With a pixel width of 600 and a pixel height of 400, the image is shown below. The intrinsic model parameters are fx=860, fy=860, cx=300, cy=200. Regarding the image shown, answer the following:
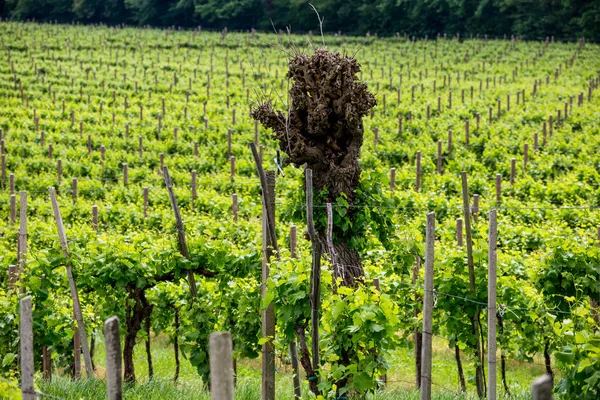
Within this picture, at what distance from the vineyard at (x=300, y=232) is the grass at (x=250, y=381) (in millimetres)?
58

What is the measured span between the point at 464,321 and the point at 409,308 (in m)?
0.82

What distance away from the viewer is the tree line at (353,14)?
200 ft

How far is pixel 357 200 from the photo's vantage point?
9930mm

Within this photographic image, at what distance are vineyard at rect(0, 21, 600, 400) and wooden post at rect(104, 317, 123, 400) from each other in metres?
0.06

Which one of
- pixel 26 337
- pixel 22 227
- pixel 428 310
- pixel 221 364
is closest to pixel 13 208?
pixel 22 227

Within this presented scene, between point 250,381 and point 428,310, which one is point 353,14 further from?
point 428,310

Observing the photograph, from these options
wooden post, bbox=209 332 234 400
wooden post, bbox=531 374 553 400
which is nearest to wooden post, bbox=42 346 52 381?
wooden post, bbox=209 332 234 400

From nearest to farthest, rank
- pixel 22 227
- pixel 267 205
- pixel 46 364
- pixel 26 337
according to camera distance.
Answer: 1. pixel 26 337
2. pixel 267 205
3. pixel 46 364
4. pixel 22 227

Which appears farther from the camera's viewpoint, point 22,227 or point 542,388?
point 22,227

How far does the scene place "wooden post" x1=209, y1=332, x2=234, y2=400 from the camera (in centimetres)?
383

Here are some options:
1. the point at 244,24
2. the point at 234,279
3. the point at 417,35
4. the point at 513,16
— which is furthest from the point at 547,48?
the point at 234,279

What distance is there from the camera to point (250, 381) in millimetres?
9750

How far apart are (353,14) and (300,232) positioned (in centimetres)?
5763

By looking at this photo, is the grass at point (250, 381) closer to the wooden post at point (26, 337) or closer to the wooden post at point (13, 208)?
the wooden post at point (26, 337)
